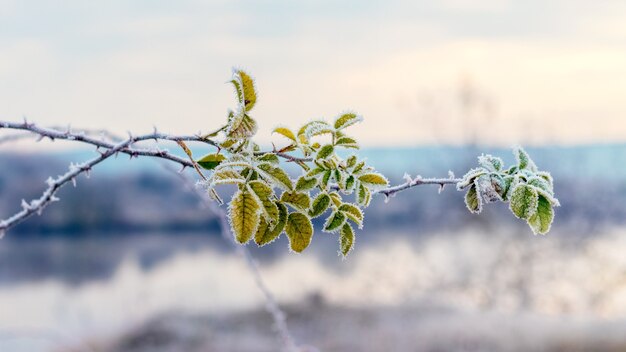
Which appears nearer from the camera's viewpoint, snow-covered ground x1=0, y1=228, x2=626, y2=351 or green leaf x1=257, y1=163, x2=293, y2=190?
green leaf x1=257, y1=163, x2=293, y2=190

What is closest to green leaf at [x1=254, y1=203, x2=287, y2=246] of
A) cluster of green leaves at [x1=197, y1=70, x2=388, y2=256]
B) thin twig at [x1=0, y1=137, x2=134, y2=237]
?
cluster of green leaves at [x1=197, y1=70, x2=388, y2=256]

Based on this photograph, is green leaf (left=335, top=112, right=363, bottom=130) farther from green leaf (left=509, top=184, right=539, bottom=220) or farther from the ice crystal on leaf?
green leaf (left=509, top=184, right=539, bottom=220)

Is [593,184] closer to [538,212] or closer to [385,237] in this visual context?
[385,237]

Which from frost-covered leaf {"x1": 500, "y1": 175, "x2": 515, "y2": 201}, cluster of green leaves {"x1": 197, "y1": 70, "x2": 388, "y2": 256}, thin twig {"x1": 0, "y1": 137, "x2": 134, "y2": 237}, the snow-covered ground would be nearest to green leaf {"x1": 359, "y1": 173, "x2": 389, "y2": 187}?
cluster of green leaves {"x1": 197, "y1": 70, "x2": 388, "y2": 256}

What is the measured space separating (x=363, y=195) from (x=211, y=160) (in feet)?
0.45

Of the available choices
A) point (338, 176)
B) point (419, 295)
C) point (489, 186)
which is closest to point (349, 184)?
point (338, 176)

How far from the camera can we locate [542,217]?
62 cm

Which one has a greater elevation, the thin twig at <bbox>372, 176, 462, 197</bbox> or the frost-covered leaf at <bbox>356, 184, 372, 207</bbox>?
the thin twig at <bbox>372, 176, 462, 197</bbox>

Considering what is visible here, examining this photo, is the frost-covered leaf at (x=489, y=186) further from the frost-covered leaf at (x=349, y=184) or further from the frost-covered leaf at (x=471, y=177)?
the frost-covered leaf at (x=349, y=184)

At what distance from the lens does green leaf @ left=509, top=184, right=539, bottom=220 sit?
1.98 ft

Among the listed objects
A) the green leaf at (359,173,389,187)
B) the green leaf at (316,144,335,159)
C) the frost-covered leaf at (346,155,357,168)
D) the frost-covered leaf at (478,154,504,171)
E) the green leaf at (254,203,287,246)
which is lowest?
the green leaf at (254,203,287,246)

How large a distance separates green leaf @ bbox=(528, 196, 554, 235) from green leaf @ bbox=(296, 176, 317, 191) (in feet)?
0.63

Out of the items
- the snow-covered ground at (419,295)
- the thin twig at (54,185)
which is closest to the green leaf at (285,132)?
the thin twig at (54,185)

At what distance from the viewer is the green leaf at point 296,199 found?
0.61m
